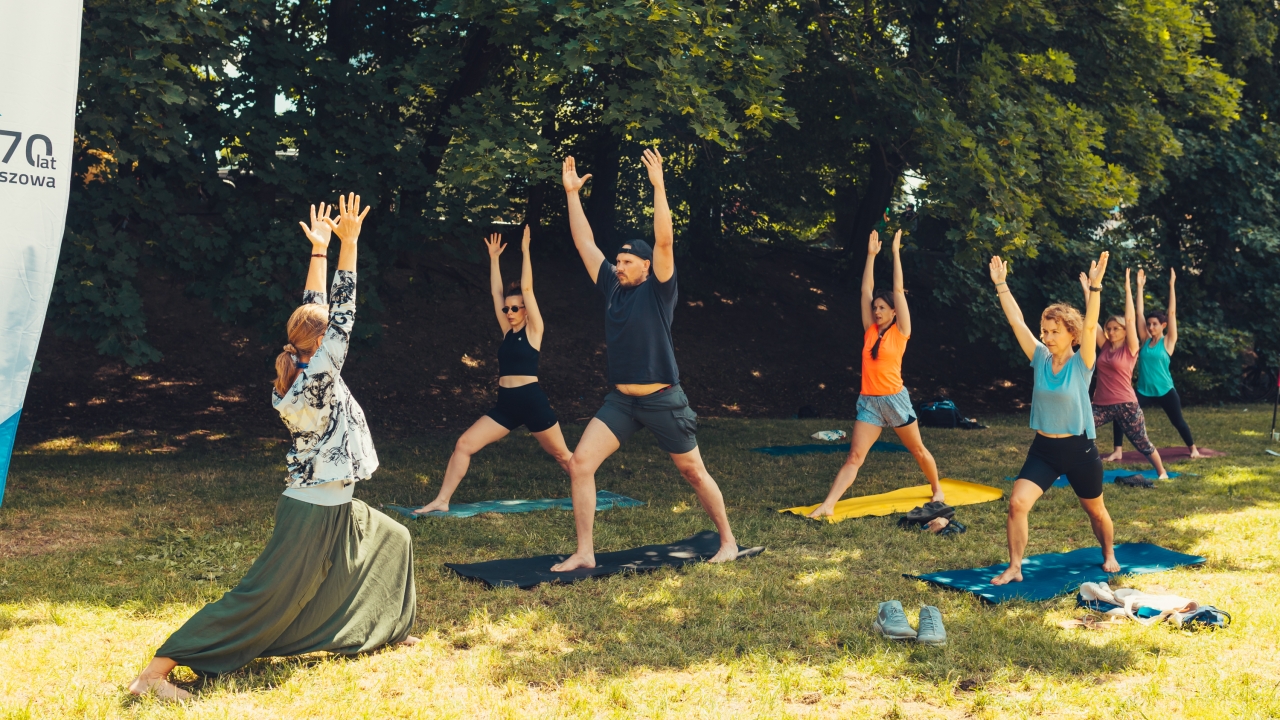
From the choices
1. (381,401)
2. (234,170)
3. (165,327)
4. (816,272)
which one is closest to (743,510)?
(234,170)

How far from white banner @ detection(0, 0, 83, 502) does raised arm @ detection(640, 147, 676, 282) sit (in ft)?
9.30

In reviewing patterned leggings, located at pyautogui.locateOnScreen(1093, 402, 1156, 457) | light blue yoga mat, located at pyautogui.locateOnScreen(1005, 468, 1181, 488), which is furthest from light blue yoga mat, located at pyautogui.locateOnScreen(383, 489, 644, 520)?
patterned leggings, located at pyautogui.locateOnScreen(1093, 402, 1156, 457)

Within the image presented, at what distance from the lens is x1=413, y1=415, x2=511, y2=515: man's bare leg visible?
810cm

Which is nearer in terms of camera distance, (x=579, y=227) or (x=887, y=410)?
(x=579, y=227)

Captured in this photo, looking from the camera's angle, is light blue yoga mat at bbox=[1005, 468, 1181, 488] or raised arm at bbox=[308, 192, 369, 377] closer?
raised arm at bbox=[308, 192, 369, 377]

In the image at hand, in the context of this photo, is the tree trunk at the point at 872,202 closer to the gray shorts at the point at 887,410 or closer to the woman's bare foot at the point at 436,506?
the gray shorts at the point at 887,410

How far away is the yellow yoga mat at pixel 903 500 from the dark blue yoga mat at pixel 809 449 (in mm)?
2705

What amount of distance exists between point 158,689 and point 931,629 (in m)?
3.50

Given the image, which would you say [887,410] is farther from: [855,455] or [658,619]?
[658,619]

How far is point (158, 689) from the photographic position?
417 cm

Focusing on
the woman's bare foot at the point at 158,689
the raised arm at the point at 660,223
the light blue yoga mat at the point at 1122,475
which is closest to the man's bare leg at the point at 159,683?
the woman's bare foot at the point at 158,689

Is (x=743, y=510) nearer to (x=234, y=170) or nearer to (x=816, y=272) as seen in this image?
(x=234, y=170)

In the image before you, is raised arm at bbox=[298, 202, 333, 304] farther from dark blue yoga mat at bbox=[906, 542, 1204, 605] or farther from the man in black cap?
dark blue yoga mat at bbox=[906, 542, 1204, 605]

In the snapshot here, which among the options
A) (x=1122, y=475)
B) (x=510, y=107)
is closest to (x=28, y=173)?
(x=510, y=107)
